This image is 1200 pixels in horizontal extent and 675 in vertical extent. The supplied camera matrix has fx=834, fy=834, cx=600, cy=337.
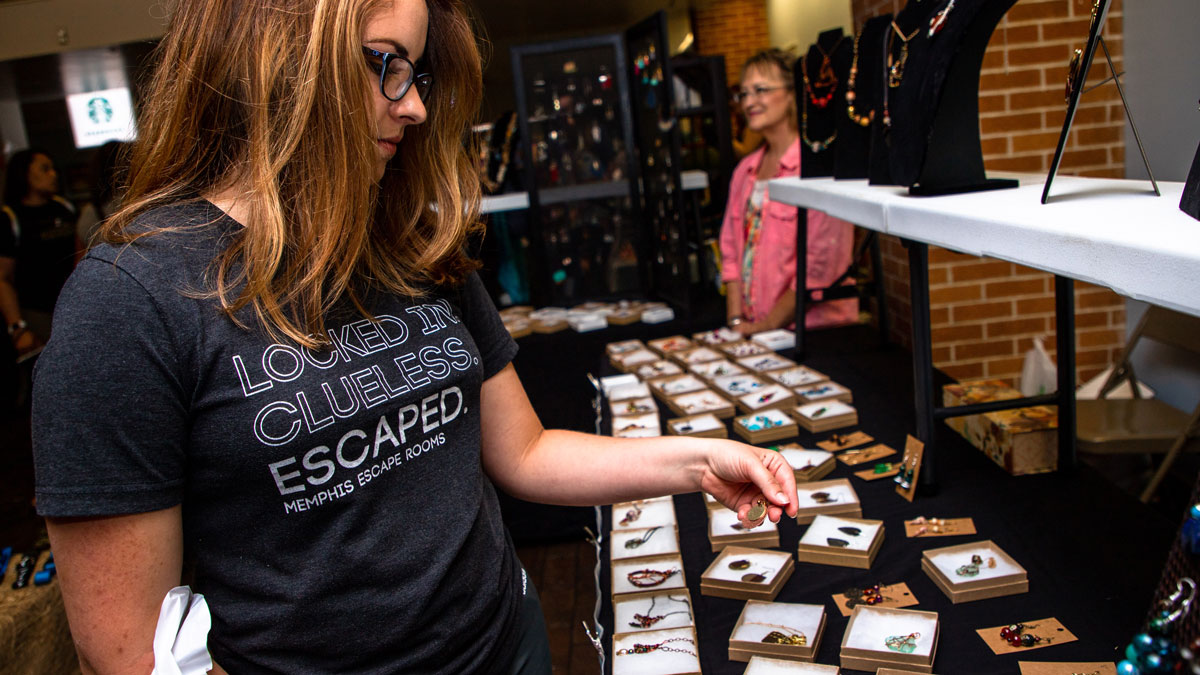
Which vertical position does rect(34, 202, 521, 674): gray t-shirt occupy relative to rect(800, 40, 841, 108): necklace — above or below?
below

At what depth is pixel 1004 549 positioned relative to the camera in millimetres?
1496

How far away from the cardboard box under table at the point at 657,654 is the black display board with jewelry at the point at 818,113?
192cm

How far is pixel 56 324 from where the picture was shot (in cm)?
77

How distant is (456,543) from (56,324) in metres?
0.48

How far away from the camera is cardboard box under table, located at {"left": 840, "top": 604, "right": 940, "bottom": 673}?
3.90 feet

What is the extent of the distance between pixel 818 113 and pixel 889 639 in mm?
2017

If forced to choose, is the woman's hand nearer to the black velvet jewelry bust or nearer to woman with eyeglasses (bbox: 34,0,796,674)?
woman with eyeglasses (bbox: 34,0,796,674)

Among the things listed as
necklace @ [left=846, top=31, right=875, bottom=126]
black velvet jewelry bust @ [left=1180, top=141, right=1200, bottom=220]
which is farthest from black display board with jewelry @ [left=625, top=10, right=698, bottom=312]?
black velvet jewelry bust @ [left=1180, top=141, right=1200, bottom=220]

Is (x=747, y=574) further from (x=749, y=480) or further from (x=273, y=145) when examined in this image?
(x=273, y=145)

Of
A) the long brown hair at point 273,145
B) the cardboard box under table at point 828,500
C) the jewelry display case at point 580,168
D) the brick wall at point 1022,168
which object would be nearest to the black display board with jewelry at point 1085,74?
the cardboard box under table at point 828,500

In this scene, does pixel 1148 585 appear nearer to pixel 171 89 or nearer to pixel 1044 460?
pixel 1044 460

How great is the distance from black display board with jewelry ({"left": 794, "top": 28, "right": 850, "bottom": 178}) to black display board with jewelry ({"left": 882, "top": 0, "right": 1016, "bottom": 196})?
1.00 metres

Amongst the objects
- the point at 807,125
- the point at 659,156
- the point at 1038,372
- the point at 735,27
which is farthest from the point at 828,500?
the point at 735,27

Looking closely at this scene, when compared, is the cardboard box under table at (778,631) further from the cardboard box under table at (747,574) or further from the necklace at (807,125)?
the necklace at (807,125)
